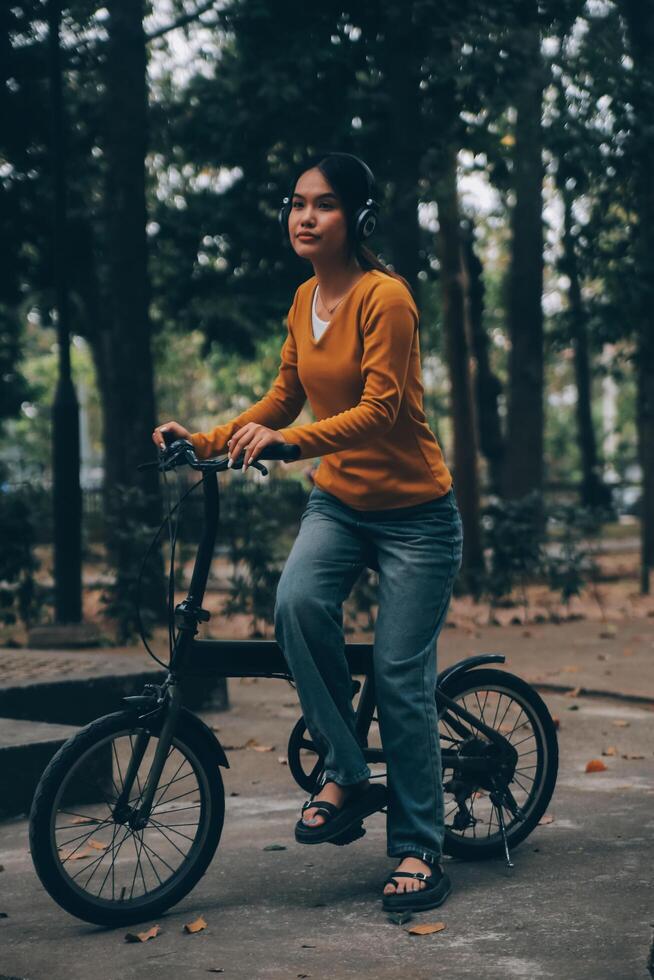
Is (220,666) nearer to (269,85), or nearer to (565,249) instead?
(269,85)

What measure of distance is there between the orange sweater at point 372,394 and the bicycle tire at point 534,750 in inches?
29.9

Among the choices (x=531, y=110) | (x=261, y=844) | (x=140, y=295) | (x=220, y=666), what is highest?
(x=531, y=110)

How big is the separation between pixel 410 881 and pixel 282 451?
132 cm

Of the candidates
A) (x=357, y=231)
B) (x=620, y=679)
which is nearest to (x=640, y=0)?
(x=620, y=679)

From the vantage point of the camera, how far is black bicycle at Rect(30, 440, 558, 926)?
13.6ft

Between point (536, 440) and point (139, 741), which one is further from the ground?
point (536, 440)

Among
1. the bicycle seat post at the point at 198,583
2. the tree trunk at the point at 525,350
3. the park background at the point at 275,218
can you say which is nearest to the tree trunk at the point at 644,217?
the park background at the point at 275,218

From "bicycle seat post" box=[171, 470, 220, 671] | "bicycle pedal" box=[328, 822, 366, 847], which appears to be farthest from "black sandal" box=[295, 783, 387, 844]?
"bicycle seat post" box=[171, 470, 220, 671]

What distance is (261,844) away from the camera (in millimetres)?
5188

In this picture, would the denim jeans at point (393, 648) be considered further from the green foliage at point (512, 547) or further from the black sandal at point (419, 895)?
the green foliage at point (512, 547)

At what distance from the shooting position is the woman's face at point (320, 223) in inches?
169

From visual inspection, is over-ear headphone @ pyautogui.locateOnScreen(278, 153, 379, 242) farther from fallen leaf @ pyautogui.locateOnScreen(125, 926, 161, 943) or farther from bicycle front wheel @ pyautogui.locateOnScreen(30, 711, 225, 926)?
fallen leaf @ pyautogui.locateOnScreen(125, 926, 161, 943)

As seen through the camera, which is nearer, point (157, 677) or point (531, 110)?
point (157, 677)

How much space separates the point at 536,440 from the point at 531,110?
5.20 metres
